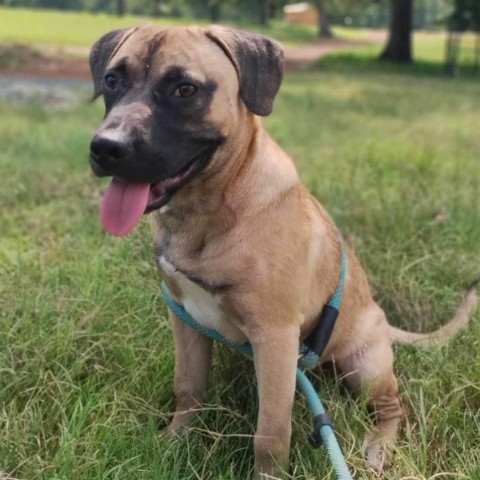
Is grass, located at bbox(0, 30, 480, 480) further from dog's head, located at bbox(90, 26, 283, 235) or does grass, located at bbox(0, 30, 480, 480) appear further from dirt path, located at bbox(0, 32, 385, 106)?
dirt path, located at bbox(0, 32, 385, 106)

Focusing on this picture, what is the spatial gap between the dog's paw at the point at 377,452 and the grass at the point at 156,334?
1.8 inches

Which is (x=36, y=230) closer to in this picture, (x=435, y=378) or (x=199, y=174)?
(x=199, y=174)

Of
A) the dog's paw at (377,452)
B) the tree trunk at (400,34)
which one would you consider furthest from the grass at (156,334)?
the tree trunk at (400,34)

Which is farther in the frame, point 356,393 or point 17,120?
point 17,120

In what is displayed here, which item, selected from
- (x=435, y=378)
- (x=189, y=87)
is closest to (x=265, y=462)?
(x=435, y=378)

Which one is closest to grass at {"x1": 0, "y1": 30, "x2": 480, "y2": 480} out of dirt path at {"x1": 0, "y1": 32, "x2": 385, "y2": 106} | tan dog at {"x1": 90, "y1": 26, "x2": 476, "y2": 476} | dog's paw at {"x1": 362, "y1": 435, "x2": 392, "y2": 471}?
dog's paw at {"x1": 362, "y1": 435, "x2": 392, "y2": 471}

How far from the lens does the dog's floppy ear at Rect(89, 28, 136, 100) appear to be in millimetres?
2307

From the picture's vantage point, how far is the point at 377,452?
2416 millimetres

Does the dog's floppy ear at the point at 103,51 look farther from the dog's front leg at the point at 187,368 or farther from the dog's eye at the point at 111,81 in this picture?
the dog's front leg at the point at 187,368

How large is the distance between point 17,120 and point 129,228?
250 inches

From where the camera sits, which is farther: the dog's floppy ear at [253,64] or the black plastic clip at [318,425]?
the black plastic clip at [318,425]

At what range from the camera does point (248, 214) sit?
220cm

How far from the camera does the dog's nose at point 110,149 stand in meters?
1.88

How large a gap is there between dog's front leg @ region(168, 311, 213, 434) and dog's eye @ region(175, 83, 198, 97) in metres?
0.92
